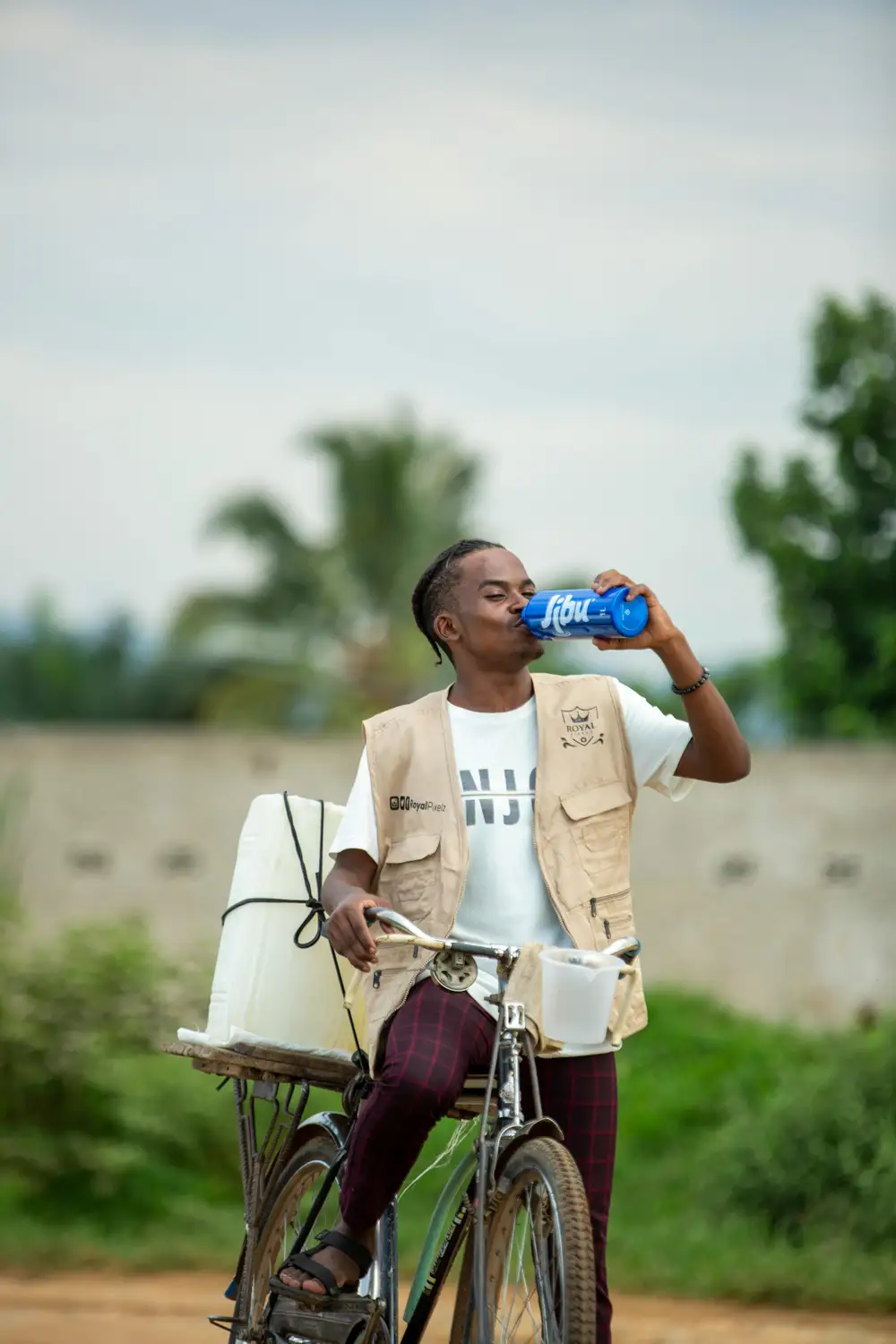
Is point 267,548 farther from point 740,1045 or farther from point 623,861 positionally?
point 623,861

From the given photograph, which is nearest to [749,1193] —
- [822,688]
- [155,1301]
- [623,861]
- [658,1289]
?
[658,1289]

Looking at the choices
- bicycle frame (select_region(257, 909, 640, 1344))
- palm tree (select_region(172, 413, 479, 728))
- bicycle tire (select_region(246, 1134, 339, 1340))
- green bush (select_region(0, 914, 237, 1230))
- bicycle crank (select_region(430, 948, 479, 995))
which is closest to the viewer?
bicycle frame (select_region(257, 909, 640, 1344))

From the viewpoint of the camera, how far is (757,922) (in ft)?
41.9

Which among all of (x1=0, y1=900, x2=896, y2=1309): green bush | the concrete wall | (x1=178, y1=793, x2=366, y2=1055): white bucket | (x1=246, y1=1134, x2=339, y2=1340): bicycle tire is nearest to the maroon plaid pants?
(x1=178, y1=793, x2=366, y2=1055): white bucket

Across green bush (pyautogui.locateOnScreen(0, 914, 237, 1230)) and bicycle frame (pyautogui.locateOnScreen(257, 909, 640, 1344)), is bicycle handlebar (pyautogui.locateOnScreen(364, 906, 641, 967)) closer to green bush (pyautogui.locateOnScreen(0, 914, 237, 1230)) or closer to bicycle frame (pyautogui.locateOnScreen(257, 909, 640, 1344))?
bicycle frame (pyautogui.locateOnScreen(257, 909, 640, 1344))

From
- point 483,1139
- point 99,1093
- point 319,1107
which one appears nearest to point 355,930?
point 483,1139

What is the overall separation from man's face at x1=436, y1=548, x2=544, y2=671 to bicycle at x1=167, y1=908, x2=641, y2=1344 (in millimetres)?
630

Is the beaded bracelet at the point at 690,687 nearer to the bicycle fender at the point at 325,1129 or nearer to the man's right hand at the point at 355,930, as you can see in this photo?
the man's right hand at the point at 355,930

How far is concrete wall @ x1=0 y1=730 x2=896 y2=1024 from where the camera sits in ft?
41.6

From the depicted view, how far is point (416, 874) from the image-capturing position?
3855 millimetres

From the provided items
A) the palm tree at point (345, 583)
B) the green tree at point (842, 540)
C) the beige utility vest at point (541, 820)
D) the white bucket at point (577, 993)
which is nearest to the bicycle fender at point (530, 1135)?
the white bucket at point (577, 993)

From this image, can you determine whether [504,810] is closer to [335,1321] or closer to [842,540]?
[335,1321]

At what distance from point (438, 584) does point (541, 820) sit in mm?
635

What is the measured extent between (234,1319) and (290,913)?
1.06m
